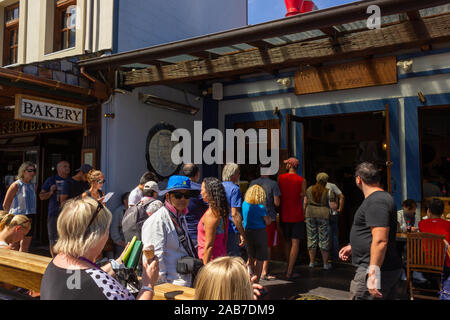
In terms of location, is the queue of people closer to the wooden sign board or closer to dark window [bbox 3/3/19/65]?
the wooden sign board

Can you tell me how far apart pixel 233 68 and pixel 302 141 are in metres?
2.21

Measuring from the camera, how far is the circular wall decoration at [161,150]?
265 inches

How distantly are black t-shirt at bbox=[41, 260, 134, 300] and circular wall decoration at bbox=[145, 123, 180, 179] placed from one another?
199 inches

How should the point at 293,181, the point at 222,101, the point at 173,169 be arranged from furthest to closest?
the point at 222,101 → the point at 173,169 → the point at 293,181

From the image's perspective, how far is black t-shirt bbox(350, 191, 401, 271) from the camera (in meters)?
2.73

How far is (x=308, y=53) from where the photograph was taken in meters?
4.57

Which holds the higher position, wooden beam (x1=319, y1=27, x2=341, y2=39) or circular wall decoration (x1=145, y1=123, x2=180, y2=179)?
wooden beam (x1=319, y1=27, x2=341, y2=39)

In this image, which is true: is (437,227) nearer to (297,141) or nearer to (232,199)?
(232,199)

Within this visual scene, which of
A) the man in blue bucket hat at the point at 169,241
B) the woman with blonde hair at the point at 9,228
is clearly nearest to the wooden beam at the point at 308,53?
the man in blue bucket hat at the point at 169,241

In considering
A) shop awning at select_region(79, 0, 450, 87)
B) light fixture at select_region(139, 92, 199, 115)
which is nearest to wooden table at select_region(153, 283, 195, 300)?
shop awning at select_region(79, 0, 450, 87)

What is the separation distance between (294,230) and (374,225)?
289 centimetres

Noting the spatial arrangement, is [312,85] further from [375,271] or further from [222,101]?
[375,271]

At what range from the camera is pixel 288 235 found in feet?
18.5
